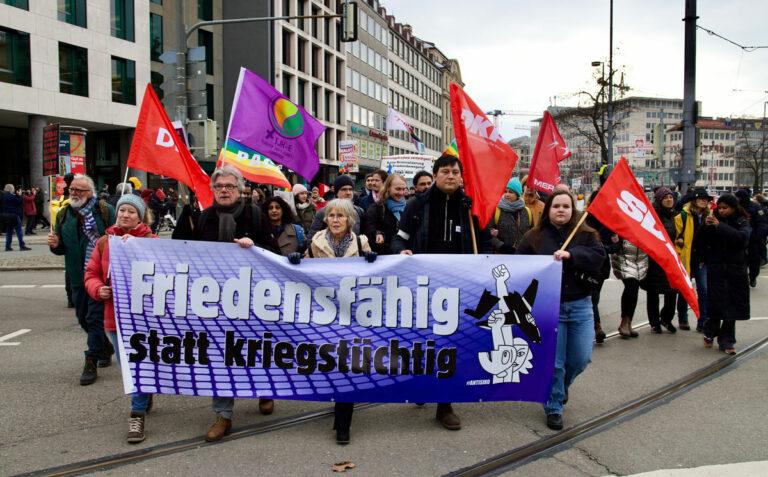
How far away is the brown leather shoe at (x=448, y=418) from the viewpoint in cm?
460

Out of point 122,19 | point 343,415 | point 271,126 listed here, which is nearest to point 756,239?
point 271,126

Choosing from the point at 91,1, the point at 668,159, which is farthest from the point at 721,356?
the point at 668,159

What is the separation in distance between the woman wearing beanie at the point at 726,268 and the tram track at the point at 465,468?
160cm

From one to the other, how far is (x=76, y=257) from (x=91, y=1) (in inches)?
1092

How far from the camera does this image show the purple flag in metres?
6.83

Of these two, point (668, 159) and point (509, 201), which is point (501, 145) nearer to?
point (509, 201)

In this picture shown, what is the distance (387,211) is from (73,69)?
88.8 ft

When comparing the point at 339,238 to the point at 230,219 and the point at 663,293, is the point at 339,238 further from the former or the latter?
the point at 663,293

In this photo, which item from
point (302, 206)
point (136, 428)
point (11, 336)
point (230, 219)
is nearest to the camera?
point (136, 428)

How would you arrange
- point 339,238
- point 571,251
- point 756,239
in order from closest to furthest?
point 571,251, point 339,238, point 756,239

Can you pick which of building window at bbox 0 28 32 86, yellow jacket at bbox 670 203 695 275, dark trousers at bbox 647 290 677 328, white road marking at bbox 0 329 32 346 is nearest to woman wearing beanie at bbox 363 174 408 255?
dark trousers at bbox 647 290 677 328

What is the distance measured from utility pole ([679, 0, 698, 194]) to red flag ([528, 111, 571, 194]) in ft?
22.0

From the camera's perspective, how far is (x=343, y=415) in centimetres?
438

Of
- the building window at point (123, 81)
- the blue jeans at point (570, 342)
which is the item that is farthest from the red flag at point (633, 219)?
the building window at point (123, 81)
